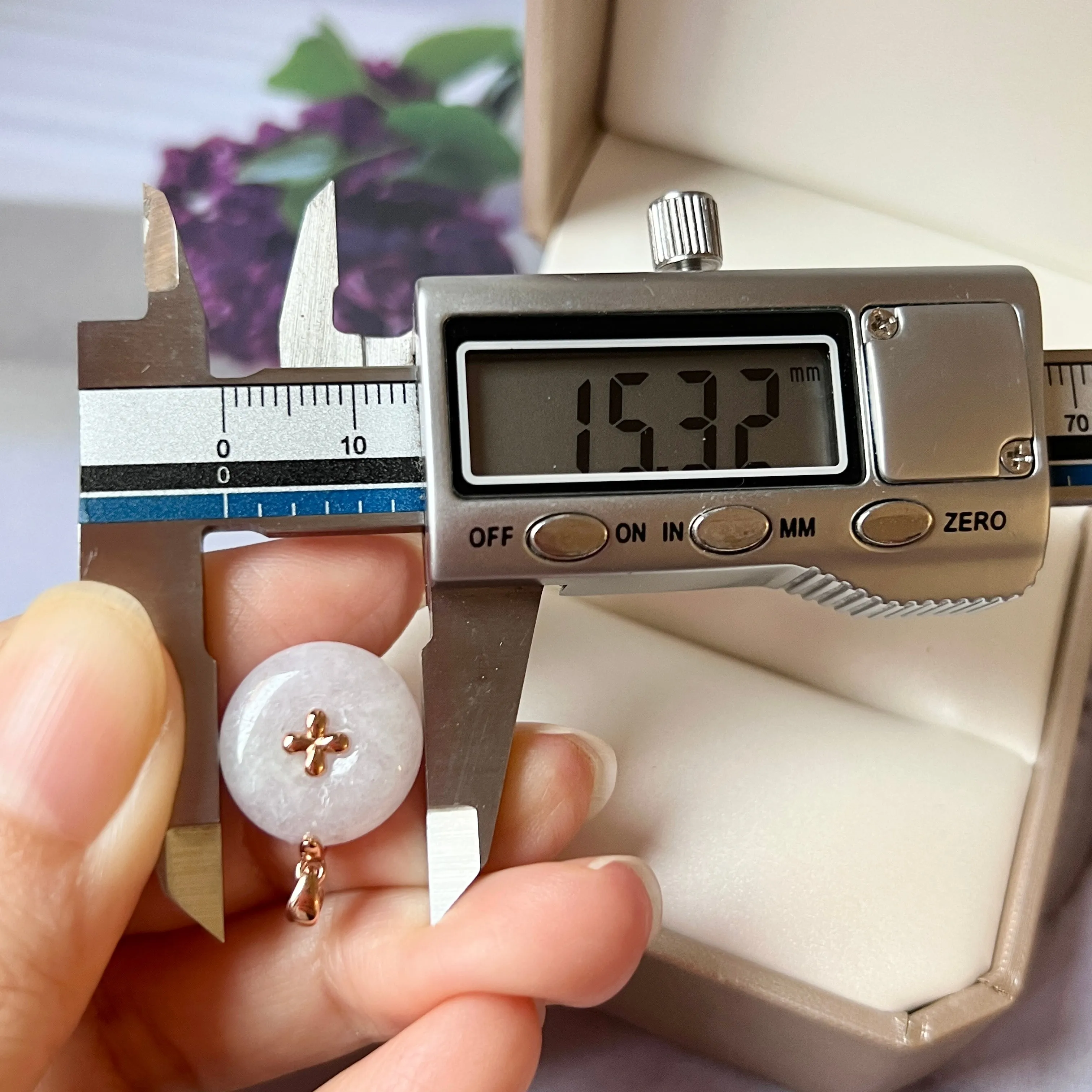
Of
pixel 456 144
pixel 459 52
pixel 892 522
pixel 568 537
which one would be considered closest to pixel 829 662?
pixel 892 522

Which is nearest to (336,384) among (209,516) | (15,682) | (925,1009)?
(209,516)

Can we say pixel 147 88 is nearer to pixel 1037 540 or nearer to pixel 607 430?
pixel 607 430

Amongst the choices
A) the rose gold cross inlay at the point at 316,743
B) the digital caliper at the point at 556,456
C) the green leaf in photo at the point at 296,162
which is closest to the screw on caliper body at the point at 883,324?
the digital caliper at the point at 556,456

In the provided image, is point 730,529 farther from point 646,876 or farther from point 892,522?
point 646,876

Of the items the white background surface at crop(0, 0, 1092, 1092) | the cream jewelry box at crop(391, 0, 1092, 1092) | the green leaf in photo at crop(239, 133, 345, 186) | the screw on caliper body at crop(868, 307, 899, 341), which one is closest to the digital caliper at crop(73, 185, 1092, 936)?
the screw on caliper body at crop(868, 307, 899, 341)

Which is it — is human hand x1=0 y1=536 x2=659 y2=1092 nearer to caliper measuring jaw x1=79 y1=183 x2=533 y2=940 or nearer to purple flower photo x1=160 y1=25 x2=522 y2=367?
caliper measuring jaw x1=79 y1=183 x2=533 y2=940

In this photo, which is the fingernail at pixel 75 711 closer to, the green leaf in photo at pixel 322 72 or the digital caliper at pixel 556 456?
the digital caliper at pixel 556 456
